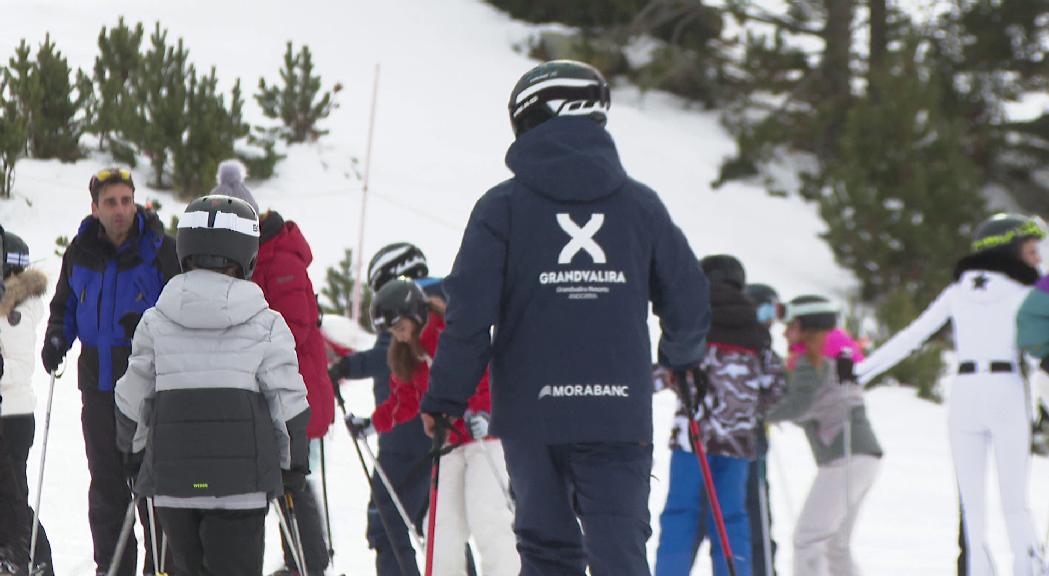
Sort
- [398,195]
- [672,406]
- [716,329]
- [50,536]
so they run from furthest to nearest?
[398,195]
[672,406]
[50,536]
[716,329]

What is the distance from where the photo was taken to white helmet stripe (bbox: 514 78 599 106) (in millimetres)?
3904

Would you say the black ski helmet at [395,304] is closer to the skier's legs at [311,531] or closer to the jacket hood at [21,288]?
the skier's legs at [311,531]

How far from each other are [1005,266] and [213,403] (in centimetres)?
331

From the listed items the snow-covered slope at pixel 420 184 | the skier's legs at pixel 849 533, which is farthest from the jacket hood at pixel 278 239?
the skier's legs at pixel 849 533

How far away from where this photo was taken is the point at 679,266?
396 centimetres

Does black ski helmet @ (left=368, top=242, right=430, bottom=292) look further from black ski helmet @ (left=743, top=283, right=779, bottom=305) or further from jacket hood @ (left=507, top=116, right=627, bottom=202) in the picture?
jacket hood @ (left=507, top=116, right=627, bottom=202)

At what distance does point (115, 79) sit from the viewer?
14547 mm

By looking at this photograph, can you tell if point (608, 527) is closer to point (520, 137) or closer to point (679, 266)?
point (679, 266)

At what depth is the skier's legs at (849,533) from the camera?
590 centimetres

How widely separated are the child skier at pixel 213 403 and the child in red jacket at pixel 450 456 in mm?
1089

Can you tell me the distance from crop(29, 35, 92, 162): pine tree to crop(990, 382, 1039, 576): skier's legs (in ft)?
33.7

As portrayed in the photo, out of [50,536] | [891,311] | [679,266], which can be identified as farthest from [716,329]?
[891,311]

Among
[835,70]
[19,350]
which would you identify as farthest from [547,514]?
[835,70]

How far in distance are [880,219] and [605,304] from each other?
47.2 ft
